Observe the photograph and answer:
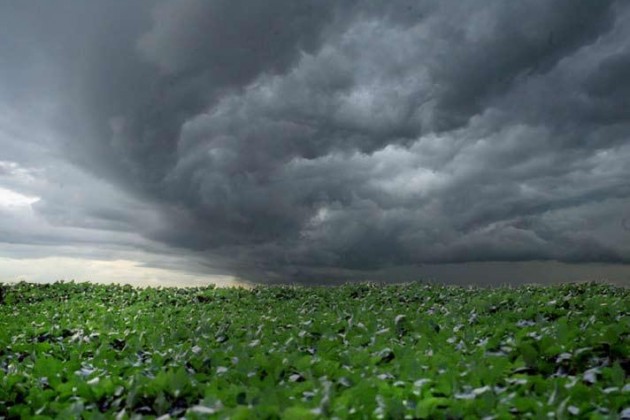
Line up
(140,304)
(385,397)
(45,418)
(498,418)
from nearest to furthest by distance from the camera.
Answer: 1. (498,418)
2. (385,397)
3. (45,418)
4. (140,304)

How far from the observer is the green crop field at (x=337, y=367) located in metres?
4.46

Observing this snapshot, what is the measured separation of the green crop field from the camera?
4.46 m

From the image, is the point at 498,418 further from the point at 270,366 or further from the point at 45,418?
the point at 45,418

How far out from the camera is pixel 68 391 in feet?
19.8

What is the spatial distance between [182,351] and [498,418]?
4.74 meters

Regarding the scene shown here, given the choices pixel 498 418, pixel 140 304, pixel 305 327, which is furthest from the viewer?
pixel 140 304

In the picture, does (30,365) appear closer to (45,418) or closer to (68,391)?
(68,391)

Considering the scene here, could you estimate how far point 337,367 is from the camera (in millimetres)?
5723

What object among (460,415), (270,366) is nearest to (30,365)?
(270,366)

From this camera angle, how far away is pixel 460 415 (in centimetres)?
431

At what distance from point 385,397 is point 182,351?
388 centimetres

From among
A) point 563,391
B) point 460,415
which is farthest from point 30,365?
point 563,391

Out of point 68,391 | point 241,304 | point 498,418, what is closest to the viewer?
point 498,418

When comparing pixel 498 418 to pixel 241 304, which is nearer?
pixel 498 418
